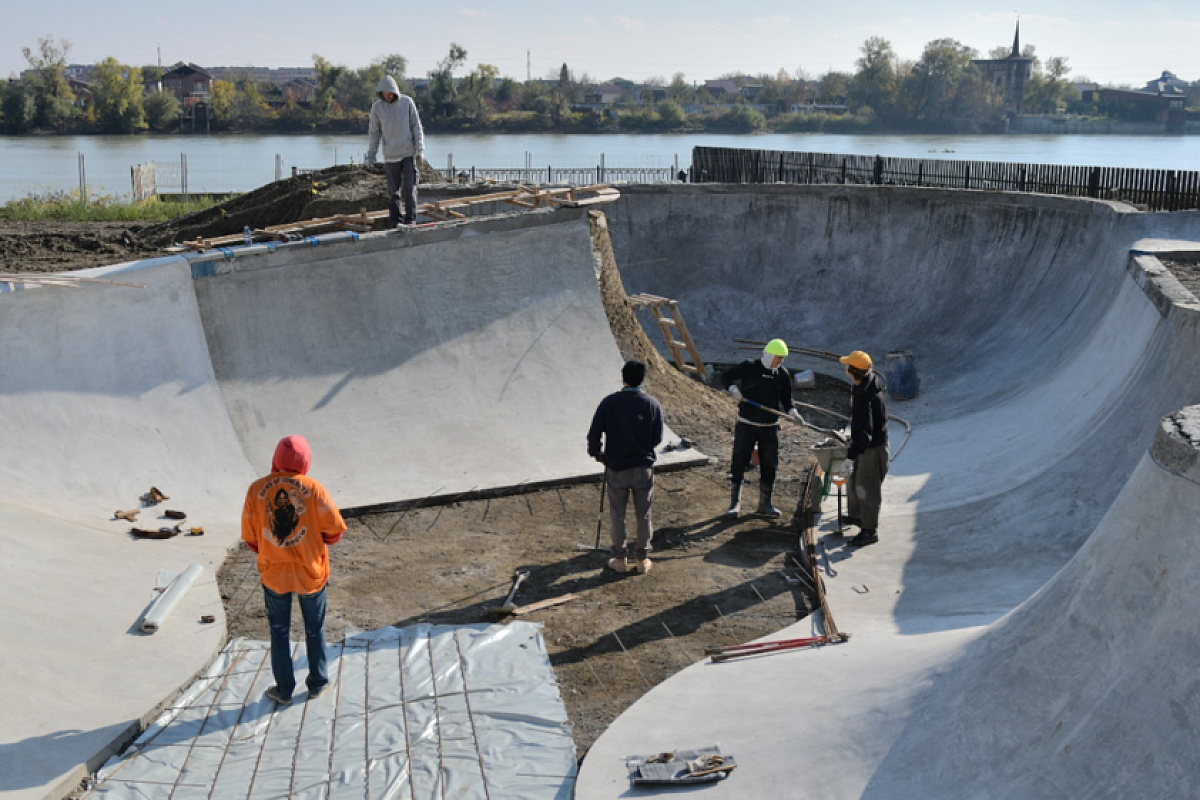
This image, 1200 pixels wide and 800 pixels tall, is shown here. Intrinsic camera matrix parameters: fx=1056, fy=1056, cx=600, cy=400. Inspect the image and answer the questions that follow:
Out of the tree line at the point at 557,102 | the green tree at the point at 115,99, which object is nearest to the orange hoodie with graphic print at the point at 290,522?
the tree line at the point at 557,102

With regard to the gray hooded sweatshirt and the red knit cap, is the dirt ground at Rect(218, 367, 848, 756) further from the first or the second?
the gray hooded sweatshirt

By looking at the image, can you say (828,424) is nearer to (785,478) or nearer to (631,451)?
(785,478)

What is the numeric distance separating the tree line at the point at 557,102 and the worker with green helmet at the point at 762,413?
178ft

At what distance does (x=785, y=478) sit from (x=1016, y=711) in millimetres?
5758

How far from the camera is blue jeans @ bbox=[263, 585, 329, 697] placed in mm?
5316

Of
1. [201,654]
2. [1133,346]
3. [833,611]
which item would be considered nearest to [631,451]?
[833,611]

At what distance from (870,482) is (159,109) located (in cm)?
7420

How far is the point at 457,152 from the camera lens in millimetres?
57344

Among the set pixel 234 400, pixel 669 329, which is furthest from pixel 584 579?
pixel 669 329

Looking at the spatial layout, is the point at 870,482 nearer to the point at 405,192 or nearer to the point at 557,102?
the point at 405,192

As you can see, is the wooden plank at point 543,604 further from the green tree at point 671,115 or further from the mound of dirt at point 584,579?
the green tree at point 671,115

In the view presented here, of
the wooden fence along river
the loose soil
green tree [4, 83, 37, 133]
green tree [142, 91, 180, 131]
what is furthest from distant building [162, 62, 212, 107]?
the loose soil

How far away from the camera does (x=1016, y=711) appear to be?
13.9 ft

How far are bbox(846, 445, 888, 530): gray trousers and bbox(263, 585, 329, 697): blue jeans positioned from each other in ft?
14.4
